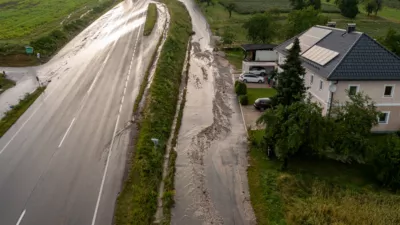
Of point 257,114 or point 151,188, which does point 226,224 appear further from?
point 257,114

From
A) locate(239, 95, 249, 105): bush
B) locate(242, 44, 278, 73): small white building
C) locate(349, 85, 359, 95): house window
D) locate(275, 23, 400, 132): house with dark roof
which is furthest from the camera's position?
locate(242, 44, 278, 73): small white building

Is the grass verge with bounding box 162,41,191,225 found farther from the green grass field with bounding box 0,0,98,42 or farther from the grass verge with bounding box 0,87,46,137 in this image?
the green grass field with bounding box 0,0,98,42

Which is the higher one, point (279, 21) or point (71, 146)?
point (279, 21)

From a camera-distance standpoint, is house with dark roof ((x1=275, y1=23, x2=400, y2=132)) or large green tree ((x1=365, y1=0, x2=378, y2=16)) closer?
house with dark roof ((x1=275, y1=23, x2=400, y2=132))

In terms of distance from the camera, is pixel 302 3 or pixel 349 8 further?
pixel 349 8

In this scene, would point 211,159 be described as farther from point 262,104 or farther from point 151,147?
point 262,104

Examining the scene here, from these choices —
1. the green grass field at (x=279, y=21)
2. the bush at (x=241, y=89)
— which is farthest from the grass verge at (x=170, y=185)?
the green grass field at (x=279, y=21)

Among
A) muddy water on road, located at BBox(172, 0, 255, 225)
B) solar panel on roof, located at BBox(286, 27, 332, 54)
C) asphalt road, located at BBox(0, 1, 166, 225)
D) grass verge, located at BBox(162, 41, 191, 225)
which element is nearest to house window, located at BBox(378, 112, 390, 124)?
solar panel on roof, located at BBox(286, 27, 332, 54)

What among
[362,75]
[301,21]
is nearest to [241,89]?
[362,75]

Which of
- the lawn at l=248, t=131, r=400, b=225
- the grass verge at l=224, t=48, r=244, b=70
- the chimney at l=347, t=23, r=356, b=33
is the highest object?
the chimney at l=347, t=23, r=356, b=33
